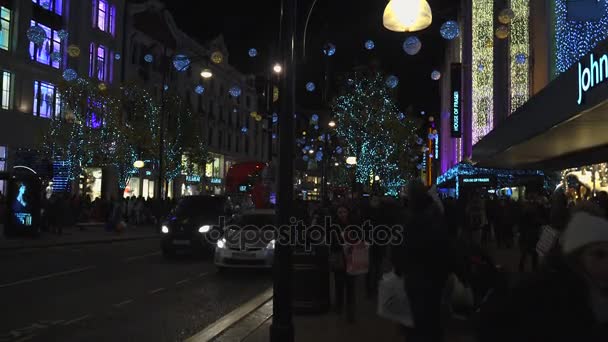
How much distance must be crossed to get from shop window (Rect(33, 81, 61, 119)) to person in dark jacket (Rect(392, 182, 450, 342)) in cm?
3177

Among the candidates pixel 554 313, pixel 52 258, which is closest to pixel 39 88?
pixel 52 258

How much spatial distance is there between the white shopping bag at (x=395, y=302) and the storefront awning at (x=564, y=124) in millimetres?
4910

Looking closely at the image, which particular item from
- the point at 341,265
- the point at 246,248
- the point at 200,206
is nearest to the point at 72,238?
the point at 200,206

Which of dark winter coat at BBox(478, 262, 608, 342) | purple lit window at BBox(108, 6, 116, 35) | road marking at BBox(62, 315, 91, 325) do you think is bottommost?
road marking at BBox(62, 315, 91, 325)

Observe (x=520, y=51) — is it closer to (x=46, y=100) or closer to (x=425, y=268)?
(x=425, y=268)

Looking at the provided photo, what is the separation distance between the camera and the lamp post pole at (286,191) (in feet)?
20.2

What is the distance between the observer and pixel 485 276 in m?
7.00

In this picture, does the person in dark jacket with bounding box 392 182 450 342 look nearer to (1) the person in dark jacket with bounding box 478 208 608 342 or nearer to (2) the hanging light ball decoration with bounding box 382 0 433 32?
(1) the person in dark jacket with bounding box 478 208 608 342

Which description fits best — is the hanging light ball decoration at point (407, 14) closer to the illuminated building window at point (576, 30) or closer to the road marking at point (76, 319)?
the road marking at point (76, 319)

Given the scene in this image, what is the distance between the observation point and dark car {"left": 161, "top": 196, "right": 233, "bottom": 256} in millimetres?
17672

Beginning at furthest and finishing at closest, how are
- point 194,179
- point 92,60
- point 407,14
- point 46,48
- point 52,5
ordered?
point 194,179 < point 92,60 < point 52,5 < point 46,48 < point 407,14

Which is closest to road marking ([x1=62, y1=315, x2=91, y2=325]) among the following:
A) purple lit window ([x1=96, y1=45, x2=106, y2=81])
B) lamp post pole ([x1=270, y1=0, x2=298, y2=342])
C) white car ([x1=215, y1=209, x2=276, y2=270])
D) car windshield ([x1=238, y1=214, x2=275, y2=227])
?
lamp post pole ([x1=270, y1=0, x2=298, y2=342])

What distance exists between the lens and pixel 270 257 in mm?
14062

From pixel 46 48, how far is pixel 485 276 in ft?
109
